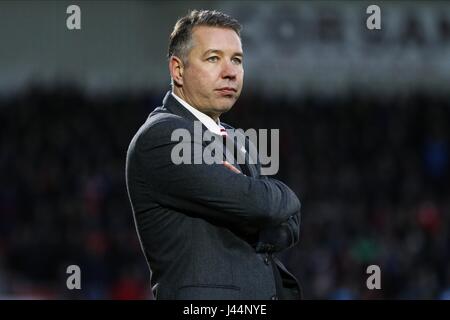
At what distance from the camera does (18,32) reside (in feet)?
47.0

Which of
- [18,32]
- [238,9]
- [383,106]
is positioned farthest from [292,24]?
[18,32]

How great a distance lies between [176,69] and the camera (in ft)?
8.43

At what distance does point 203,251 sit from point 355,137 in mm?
9247

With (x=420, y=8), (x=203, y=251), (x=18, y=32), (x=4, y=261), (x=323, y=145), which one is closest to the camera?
(x=203, y=251)

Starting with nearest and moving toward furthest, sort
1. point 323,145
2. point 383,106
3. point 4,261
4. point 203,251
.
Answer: point 203,251, point 4,261, point 323,145, point 383,106

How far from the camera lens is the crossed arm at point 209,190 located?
2.41 metres

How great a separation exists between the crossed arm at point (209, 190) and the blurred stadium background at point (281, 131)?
5.19 m

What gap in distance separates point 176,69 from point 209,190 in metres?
0.36

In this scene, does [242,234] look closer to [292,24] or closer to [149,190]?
[149,190]

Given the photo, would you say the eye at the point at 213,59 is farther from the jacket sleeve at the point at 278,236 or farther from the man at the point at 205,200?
the jacket sleeve at the point at 278,236

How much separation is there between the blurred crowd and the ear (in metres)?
5.29

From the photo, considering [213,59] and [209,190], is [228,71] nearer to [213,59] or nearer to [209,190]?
[213,59]

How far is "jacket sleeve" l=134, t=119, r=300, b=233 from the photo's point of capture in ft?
7.90

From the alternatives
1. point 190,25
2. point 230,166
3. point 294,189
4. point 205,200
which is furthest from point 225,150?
point 294,189
